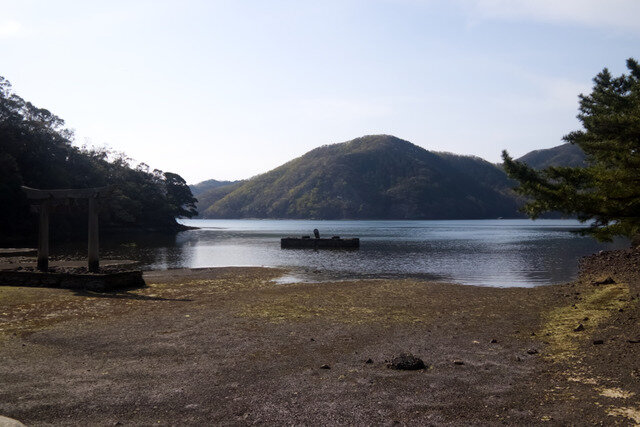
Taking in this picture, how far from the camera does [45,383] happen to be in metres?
7.41

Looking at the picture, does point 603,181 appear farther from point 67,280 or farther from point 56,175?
point 56,175

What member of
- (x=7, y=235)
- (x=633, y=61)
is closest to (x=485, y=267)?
(x=633, y=61)

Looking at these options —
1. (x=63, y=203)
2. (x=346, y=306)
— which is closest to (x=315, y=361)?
(x=346, y=306)

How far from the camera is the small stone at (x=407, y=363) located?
8.27 m

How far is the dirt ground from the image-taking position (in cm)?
634

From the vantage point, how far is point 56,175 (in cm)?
7300

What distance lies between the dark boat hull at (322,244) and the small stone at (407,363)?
2085 inches

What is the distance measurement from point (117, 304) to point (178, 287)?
18.8 feet

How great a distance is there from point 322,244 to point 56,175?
146 feet

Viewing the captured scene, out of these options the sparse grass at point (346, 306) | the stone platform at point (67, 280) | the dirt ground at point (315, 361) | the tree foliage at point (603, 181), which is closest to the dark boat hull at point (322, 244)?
the sparse grass at point (346, 306)

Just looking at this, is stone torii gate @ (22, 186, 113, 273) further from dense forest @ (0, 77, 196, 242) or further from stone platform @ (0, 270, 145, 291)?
dense forest @ (0, 77, 196, 242)

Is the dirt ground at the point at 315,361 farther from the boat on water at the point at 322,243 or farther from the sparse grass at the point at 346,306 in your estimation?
the boat on water at the point at 322,243

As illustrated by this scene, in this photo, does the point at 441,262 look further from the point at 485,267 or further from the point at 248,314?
the point at 248,314

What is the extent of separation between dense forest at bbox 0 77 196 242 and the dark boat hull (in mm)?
25859
